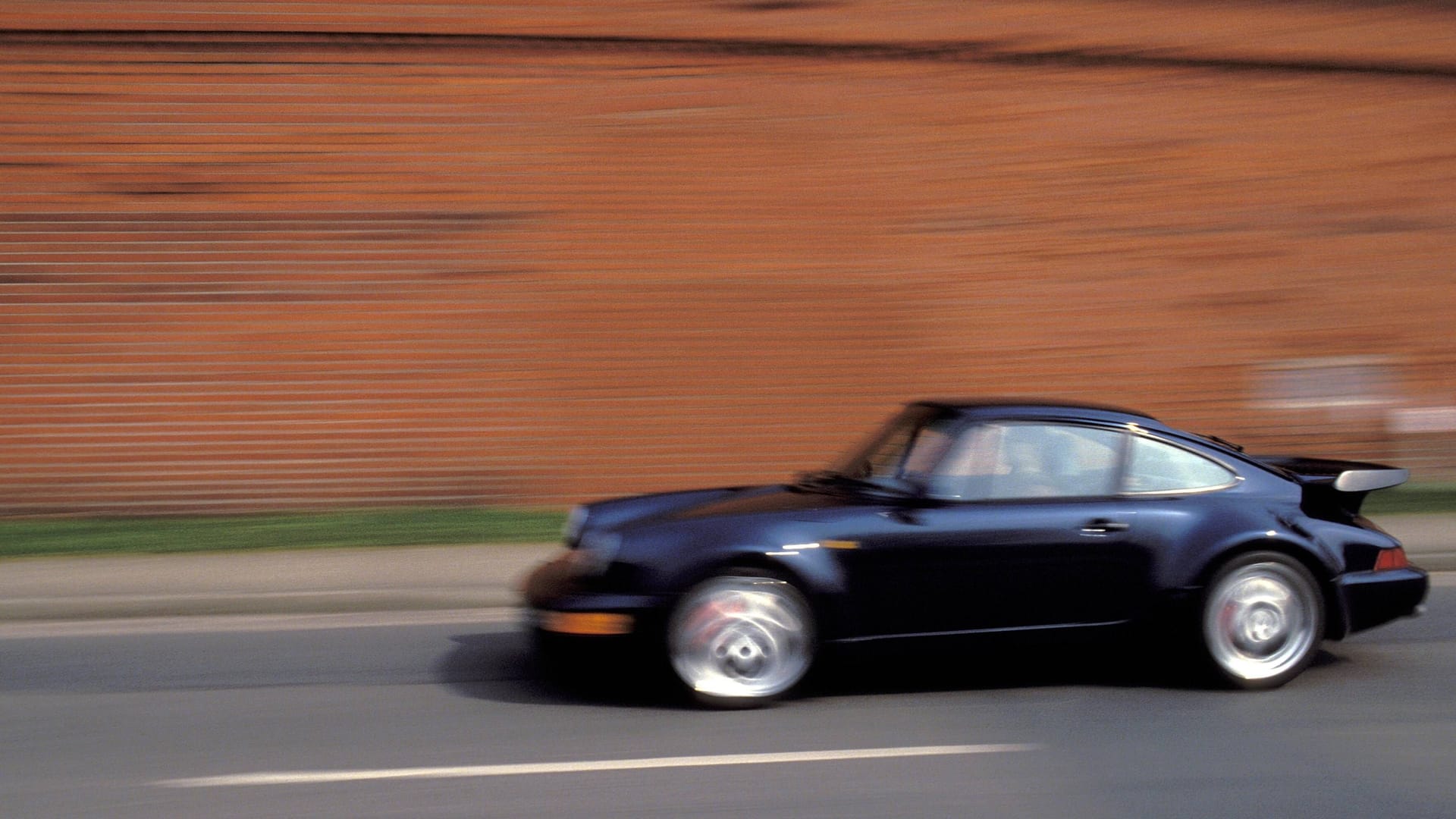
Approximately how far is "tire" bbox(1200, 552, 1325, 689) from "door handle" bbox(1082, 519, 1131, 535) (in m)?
0.45

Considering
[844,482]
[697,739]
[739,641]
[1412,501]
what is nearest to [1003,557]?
[844,482]

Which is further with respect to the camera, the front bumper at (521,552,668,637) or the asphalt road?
the front bumper at (521,552,668,637)

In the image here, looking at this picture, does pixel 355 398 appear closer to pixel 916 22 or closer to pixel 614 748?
pixel 916 22

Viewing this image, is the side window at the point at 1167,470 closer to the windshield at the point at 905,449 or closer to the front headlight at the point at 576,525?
the windshield at the point at 905,449

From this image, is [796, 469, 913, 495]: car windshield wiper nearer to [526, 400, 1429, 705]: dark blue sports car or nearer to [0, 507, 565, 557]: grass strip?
[526, 400, 1429, 705]: dark blue sports car

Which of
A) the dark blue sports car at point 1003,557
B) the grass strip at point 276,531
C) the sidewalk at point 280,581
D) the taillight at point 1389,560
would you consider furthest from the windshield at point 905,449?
the grass strip at point 276,531

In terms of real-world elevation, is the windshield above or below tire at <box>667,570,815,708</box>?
above

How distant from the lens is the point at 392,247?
34.2ft

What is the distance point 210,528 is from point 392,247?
255cm

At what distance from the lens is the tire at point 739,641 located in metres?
5.20

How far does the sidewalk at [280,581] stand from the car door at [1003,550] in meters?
2.87

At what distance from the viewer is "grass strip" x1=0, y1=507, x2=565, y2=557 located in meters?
8.92

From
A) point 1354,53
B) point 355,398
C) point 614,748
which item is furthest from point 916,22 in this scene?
point 614,748

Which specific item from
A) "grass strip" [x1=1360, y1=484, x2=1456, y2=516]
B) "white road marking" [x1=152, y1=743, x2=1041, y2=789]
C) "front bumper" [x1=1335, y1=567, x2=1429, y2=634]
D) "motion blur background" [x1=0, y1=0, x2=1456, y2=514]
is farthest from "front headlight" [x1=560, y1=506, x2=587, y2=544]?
"grass strip" [x1=1360, y1=484, x2=1456, y2=516]
